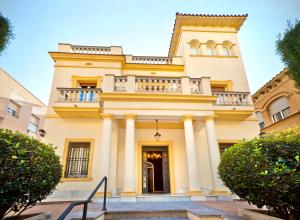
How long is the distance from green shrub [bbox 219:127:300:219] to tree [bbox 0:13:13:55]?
8.72m

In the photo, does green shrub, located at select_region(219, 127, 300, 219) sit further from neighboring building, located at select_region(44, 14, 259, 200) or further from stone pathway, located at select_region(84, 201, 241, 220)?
neighboring building, located at select_region(44, 14, 259, 200)

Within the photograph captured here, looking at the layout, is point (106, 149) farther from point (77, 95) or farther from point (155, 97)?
point (77, 95)

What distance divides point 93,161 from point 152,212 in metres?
4.58

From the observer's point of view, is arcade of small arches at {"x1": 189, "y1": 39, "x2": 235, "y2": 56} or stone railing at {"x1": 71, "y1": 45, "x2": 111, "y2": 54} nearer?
stone railing at {"x1": 71, "y1": 45, "x2": 111, "y2": 54}

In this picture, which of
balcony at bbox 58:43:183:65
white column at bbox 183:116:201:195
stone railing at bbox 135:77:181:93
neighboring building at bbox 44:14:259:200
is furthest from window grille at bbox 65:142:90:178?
A: balcony at bbox 58:43:183:65

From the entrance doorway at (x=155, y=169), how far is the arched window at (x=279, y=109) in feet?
32.3

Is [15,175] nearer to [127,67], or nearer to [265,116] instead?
[127,67]

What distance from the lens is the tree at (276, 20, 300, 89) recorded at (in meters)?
6.26

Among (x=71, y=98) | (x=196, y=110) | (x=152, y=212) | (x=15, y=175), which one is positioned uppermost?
(x=71, y=98)

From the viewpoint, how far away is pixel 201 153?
27.4 ft

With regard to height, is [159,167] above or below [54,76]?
below

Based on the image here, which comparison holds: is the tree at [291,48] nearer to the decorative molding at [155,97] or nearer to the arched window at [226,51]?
the decorative molding at [155,97]

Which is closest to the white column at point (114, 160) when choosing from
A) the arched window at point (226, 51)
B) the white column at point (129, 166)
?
the white column at point (129, 166)

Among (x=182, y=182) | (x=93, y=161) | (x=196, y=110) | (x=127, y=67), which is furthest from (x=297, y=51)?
(x=93, y=161)
